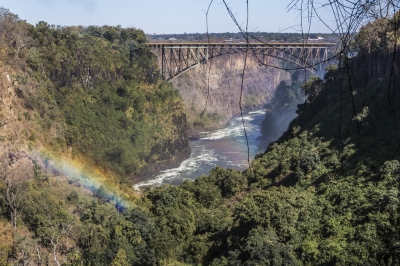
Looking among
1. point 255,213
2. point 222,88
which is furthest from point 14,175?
point 222,88

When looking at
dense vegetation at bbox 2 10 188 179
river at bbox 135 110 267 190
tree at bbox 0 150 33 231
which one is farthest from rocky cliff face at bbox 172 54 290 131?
tree at bbox 0 150 33 231

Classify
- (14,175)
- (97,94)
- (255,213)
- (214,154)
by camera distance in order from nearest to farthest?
(255,213) < (14,175) < (97,94) < (214,154)

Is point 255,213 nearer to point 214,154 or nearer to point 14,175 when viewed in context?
point 14,175

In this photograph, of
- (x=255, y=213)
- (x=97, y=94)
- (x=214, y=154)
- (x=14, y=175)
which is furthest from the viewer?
(x=214, y=154)

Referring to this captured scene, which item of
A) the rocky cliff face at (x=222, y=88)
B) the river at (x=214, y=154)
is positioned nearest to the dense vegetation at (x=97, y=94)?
the river at (x=214, y=154)

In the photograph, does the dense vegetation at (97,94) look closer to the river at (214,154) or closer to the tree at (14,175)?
the river at (214,154)

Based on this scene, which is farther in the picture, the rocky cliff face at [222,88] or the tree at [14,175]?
the rocky cliff face at [222,88]
